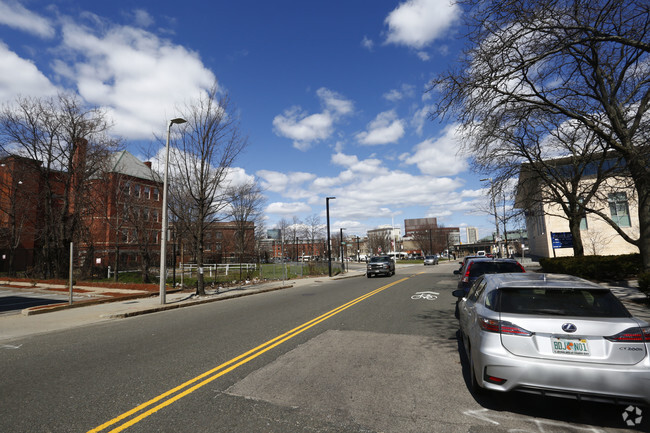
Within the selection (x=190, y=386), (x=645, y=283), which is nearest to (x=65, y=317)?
(x=190, y=386)

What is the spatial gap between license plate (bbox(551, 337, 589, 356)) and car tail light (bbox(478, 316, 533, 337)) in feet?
0.79

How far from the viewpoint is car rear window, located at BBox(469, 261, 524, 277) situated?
9626mm

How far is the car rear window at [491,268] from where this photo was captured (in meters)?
9.63

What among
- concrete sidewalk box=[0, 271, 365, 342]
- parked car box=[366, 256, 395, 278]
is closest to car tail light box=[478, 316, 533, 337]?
concrete sidewalk box=[0, 271, 365, 342]

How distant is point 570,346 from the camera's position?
3.47m

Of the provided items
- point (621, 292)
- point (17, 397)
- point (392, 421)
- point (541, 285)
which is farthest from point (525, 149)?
point (17, 397)

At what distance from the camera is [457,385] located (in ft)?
15.1

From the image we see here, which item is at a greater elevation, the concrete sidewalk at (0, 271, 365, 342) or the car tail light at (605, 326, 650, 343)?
the car tail light at (605, 326, 650, 343)

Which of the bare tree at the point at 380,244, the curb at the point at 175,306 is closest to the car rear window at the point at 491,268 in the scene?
the curb at the point at 175,306

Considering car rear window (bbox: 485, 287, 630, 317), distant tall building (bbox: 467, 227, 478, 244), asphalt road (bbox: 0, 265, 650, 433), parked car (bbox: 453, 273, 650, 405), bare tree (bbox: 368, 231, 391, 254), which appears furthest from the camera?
distant tall building (bbox: 467, 227, 478, 244)

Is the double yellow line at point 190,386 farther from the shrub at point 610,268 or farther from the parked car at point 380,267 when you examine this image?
the parked car at point 380,267

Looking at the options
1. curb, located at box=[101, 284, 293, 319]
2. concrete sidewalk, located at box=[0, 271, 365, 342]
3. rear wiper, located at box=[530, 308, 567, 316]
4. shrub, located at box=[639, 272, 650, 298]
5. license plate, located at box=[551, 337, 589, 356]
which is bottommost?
curb, located at box=[101, 284, 293, 319]

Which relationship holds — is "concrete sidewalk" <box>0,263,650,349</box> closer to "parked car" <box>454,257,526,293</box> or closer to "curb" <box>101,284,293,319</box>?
"curb" <box>101,284,293,319</box>

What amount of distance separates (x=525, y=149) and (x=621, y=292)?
10525 mm
